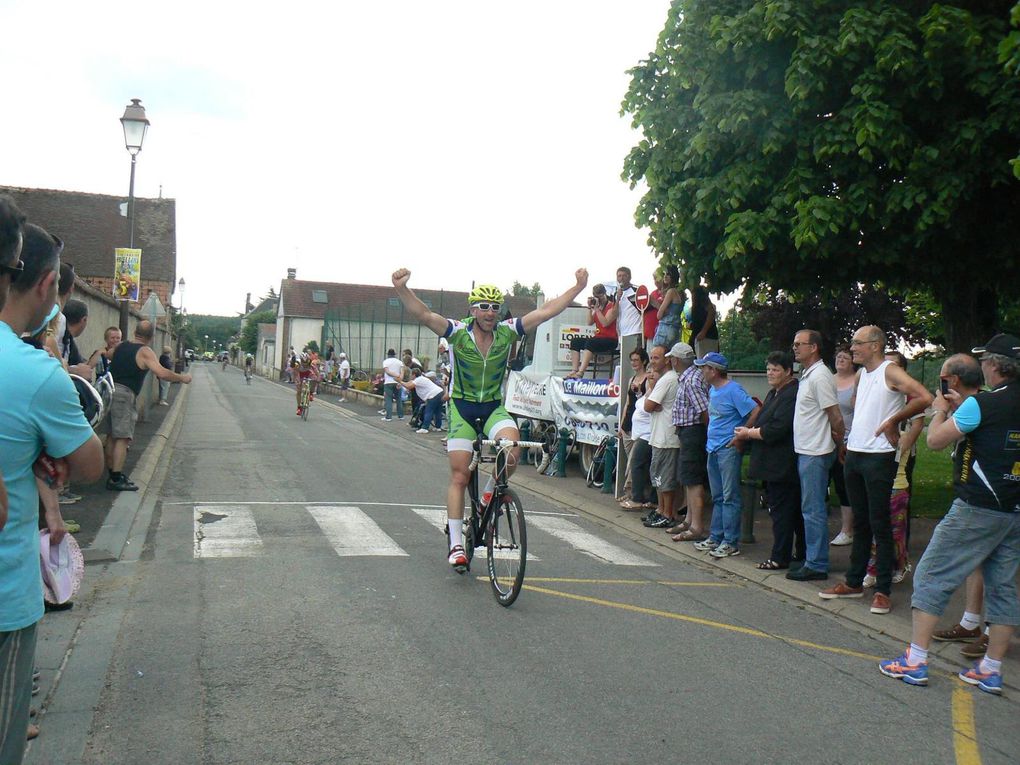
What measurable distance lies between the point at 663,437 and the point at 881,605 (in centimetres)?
374

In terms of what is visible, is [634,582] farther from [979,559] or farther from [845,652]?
[979,559]

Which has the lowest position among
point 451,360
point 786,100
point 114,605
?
point 114,605

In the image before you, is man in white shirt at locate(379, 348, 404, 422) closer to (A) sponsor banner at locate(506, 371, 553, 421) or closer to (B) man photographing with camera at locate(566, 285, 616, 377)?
(A) sponsor banner at locate(506, 371, 553, 421)

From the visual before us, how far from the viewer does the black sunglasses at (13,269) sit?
273 cm

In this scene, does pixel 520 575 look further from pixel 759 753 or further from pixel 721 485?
pixel 721 485

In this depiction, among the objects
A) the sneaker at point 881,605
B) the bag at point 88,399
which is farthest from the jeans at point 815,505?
the bag at point 88,399

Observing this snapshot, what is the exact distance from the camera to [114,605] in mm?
6645

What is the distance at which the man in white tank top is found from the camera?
7.31 m

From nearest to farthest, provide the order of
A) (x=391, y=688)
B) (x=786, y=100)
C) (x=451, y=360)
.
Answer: (x=391, y=688), (x=451, y=360), (x=786, y=100)

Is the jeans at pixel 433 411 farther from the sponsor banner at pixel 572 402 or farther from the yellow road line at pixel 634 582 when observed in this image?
the yellow road line at pixel 634 582

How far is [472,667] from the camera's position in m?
5.47

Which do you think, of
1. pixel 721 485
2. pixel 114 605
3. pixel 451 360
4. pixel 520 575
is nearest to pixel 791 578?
pixel 721 485

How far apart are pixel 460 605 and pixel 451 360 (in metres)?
1.82

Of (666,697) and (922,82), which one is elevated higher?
(922,82)
